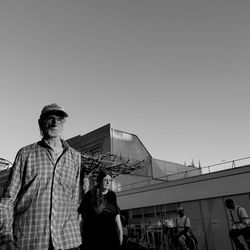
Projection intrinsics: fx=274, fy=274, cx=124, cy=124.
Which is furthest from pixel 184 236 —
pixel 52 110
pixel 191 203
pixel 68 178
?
pixel 52 110

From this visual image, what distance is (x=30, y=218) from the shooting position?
176 centimetres

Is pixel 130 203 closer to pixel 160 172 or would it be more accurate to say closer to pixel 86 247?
pixel 160 172

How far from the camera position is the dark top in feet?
12.8

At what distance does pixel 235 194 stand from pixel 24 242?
48.9ft

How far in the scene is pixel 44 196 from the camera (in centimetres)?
184

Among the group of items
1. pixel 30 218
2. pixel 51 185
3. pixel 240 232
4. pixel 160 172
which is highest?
pixel 160 172

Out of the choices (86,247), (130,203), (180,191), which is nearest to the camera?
(86,247)

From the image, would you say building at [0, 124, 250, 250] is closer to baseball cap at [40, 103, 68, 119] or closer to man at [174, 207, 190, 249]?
man at [174, 207, 190, 249]

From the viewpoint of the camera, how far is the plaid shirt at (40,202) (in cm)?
172

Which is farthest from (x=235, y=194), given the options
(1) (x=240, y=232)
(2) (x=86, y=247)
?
(2) (x=86, y=247)

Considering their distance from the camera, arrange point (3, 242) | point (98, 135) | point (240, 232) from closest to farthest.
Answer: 1. point (3, 242)
2. point (240, 232)
3. point (98, 135)

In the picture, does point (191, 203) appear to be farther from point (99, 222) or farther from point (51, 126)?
point (51, 126)

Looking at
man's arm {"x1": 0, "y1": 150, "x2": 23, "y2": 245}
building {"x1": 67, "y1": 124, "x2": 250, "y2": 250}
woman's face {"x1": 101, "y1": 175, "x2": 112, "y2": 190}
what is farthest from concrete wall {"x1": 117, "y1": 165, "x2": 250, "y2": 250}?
man's arm {"x1": 0, "y1": 150, "x2": 23, "y2": 245}

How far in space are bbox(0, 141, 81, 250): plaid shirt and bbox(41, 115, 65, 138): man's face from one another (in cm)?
10
